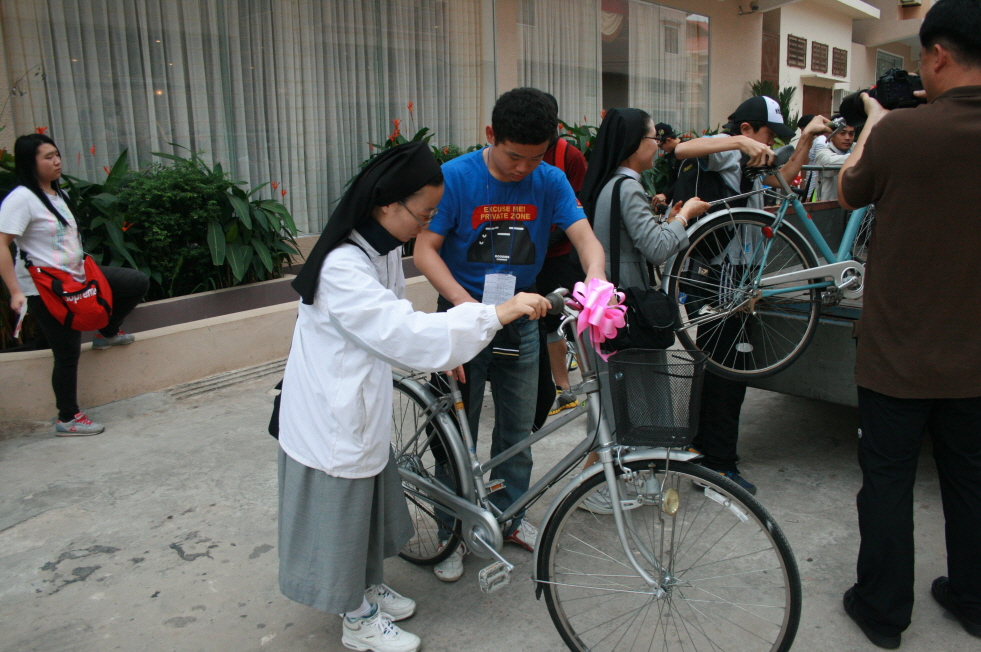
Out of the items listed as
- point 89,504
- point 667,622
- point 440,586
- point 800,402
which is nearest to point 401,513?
point 440,586

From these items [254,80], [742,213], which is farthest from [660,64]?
[742,213]

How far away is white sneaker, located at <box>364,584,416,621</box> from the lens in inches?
101

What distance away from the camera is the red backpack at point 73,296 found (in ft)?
13.0

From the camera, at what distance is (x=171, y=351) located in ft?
15.9

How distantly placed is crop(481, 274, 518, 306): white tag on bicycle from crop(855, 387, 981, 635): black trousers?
4.02 feet

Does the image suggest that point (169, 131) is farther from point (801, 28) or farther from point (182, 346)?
point (801, 28)

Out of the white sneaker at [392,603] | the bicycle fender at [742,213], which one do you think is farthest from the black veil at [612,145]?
the white sneaker at [392,603]

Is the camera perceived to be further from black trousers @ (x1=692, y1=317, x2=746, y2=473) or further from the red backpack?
the red backpack

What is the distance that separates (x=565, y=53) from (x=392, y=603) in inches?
329

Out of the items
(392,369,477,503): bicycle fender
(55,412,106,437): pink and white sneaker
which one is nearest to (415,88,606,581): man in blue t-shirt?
(392,369,477,503): bicycle fender

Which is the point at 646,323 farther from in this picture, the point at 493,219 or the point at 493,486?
the point at 493,486

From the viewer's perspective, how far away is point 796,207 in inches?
133

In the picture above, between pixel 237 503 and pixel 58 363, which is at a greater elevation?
pixel 58 363

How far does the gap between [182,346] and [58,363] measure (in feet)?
2.71
